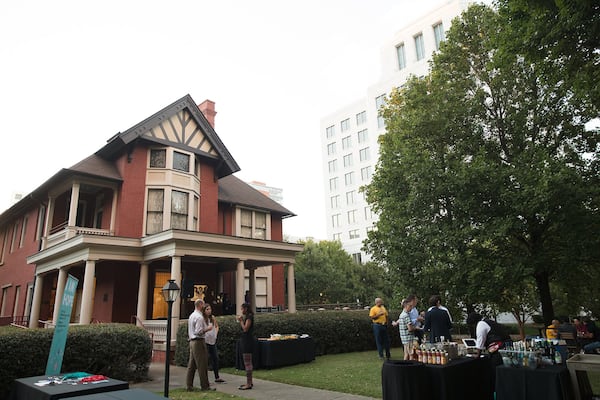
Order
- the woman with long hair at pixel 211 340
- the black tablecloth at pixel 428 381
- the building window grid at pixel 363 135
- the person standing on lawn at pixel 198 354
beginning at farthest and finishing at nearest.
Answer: the building window grid at pixel 363 135 < the woman with long hair at pixel 211 340 < the person standing on lawn at pixel 198 354 < the black tablecloth at pixel 428 381

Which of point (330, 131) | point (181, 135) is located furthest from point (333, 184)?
point (181, 135)

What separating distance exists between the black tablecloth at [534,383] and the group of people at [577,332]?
700 cm

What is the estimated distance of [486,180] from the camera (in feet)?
43.2

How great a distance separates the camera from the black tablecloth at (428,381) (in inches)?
232

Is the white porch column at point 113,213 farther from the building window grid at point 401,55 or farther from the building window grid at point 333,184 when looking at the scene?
the building window grid at point 333,184

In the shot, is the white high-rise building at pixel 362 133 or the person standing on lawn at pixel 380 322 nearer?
the person standing on lawn at pixel 380 322

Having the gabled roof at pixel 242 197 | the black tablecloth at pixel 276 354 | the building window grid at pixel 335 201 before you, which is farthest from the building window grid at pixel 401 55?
the black tablecloth at pixel 276 354

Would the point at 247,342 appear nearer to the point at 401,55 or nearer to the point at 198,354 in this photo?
the point at 198,354

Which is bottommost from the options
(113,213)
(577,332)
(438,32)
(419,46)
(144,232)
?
(577,332)

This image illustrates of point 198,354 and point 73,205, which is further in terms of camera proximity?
point 73,205

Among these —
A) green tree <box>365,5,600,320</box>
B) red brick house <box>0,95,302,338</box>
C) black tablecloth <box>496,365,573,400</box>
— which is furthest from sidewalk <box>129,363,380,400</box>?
green tree <box>365,5,600,320</box>

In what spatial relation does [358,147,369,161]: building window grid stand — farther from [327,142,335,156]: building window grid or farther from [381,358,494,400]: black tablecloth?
[381,358,494,400]: black tablecloth

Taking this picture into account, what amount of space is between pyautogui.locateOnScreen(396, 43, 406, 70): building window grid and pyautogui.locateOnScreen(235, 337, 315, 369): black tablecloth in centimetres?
5329

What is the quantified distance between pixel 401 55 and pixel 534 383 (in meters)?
59.2
